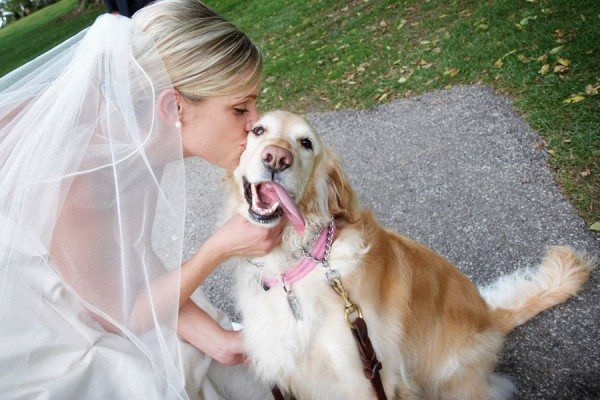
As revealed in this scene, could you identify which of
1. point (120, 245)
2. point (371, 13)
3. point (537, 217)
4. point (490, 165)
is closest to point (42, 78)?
point (120, 245)

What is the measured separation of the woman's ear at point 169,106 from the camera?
1620 millimetres

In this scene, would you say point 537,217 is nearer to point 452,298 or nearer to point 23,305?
point 452,298

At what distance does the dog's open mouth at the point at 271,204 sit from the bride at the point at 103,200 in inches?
12.6

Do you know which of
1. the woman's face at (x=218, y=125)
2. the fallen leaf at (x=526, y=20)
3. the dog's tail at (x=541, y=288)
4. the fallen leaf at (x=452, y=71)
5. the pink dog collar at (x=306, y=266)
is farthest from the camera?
the fallen leaf at (x=526, y=20)

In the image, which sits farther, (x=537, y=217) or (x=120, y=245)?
(x=537, y=217)

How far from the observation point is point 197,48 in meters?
1.73

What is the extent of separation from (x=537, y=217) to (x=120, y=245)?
9.06 feet

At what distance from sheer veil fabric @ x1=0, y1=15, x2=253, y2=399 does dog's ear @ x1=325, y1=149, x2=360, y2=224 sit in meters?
0.68

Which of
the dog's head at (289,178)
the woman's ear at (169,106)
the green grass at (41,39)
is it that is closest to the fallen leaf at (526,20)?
the dog's head at (289,178)

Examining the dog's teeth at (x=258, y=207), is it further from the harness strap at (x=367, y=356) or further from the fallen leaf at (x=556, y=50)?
the fallen leaf at (x=556, y=50)

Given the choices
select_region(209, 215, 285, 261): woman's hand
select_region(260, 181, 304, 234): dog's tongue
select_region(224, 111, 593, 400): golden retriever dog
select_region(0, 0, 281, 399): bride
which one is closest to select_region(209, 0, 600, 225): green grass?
select_region(224, 111, 593, 400): golden retriever dog

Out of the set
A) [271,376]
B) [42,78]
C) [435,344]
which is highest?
[42,78]

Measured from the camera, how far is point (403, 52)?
19.8 feet

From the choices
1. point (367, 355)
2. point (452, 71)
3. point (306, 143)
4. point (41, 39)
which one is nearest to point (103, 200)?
point (306, 143)
